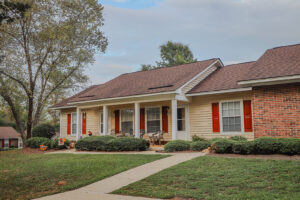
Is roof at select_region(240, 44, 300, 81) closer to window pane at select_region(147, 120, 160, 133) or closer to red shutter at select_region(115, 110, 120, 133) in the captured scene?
window pane at select_region(147, 120, 160, 133)

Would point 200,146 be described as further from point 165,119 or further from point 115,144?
point 165,119

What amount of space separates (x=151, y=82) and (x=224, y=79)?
4.63m

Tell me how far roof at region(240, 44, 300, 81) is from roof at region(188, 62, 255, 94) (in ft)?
4.33

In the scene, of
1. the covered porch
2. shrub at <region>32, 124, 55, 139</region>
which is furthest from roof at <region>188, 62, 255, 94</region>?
shrub at <region>32, 124, 55, 139</region>

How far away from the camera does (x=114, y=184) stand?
7.70 metres

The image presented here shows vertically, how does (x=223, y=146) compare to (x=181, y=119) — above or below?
below

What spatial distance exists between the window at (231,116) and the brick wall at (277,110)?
2175 mm

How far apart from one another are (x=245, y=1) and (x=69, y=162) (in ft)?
42.3

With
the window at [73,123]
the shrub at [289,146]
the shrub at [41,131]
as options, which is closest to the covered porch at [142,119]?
the window at [73,123]

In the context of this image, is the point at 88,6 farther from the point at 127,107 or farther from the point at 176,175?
the point at 176,175

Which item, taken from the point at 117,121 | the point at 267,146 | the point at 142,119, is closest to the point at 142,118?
the point at 142,119

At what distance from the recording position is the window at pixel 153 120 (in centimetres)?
1750

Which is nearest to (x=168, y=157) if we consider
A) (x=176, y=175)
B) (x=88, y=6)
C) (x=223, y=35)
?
(x=176, y=175)

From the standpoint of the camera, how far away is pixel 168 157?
36.3 ft
